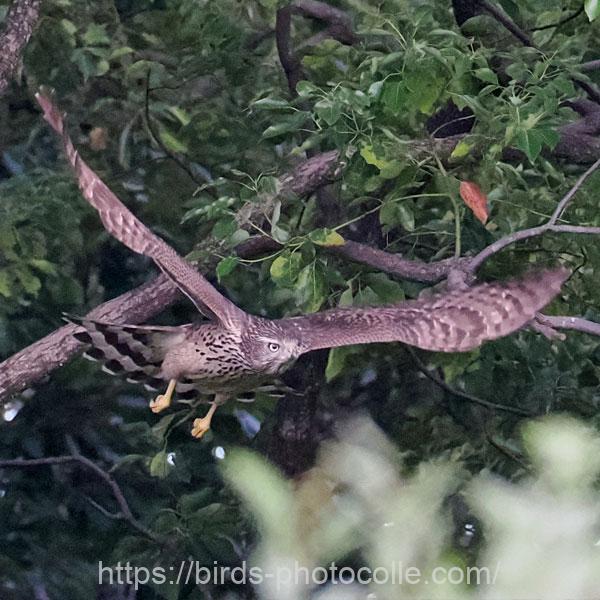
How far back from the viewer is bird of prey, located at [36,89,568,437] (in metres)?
2.74

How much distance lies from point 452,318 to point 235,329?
1.86 feet

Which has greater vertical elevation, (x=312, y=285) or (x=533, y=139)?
(x=533, y=139)

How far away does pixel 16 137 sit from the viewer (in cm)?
397

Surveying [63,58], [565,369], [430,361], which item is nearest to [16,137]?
[63,58]

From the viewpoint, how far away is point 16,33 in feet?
10.3

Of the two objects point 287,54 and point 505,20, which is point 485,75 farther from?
point 287,54

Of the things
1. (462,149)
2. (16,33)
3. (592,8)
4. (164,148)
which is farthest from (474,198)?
(16,33)

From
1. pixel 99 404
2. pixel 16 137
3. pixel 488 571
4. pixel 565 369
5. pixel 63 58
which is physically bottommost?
pixel 565 369

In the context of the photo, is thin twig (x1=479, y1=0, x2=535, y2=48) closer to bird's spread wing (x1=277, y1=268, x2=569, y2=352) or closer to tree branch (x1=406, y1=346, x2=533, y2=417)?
bird's spread wing (x1=277, y1=268, x2=569, y2=352)

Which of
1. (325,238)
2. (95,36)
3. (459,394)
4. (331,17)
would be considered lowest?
(459,394)

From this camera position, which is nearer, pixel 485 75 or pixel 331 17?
pixel 485 75

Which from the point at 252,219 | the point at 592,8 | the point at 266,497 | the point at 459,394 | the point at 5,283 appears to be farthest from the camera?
the point at 459,394

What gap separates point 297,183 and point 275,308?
0.80 meters

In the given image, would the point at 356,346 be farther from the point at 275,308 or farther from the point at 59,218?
the point at 59,218
